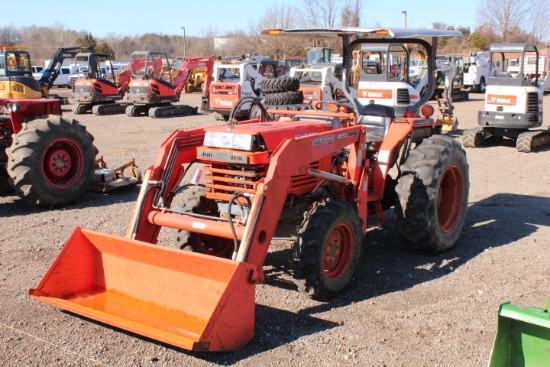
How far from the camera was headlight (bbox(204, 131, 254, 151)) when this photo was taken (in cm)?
511

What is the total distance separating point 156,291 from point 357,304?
166cm

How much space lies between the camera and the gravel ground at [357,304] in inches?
171

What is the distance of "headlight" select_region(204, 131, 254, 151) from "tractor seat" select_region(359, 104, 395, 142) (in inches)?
78.9

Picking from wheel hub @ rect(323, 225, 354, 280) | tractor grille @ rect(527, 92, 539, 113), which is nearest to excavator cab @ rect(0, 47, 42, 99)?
tractor grille @ rect(527, 92, 539, 113)

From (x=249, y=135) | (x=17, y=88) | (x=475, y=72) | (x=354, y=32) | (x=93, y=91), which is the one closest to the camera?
(x=249, y=135)

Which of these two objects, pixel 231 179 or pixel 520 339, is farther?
pixel 231 179

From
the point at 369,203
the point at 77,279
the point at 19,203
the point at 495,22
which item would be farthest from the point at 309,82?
the point at 495,22

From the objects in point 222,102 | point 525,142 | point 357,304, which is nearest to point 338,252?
point 357,304

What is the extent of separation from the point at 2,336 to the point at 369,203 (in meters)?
3.61

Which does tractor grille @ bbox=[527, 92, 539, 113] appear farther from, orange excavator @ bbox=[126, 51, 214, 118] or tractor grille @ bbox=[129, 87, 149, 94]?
tractor grille @ bbox=[129, 87, 149, 94]

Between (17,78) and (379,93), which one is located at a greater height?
(17,78)

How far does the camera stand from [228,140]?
17.1ft

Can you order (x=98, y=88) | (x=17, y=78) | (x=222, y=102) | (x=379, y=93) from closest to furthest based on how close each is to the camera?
(x=379, y=93)
(x=17, y=78)
(x=222, y=102)
(x=98, y=88)

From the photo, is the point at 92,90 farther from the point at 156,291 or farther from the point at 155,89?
the point at 156,291
